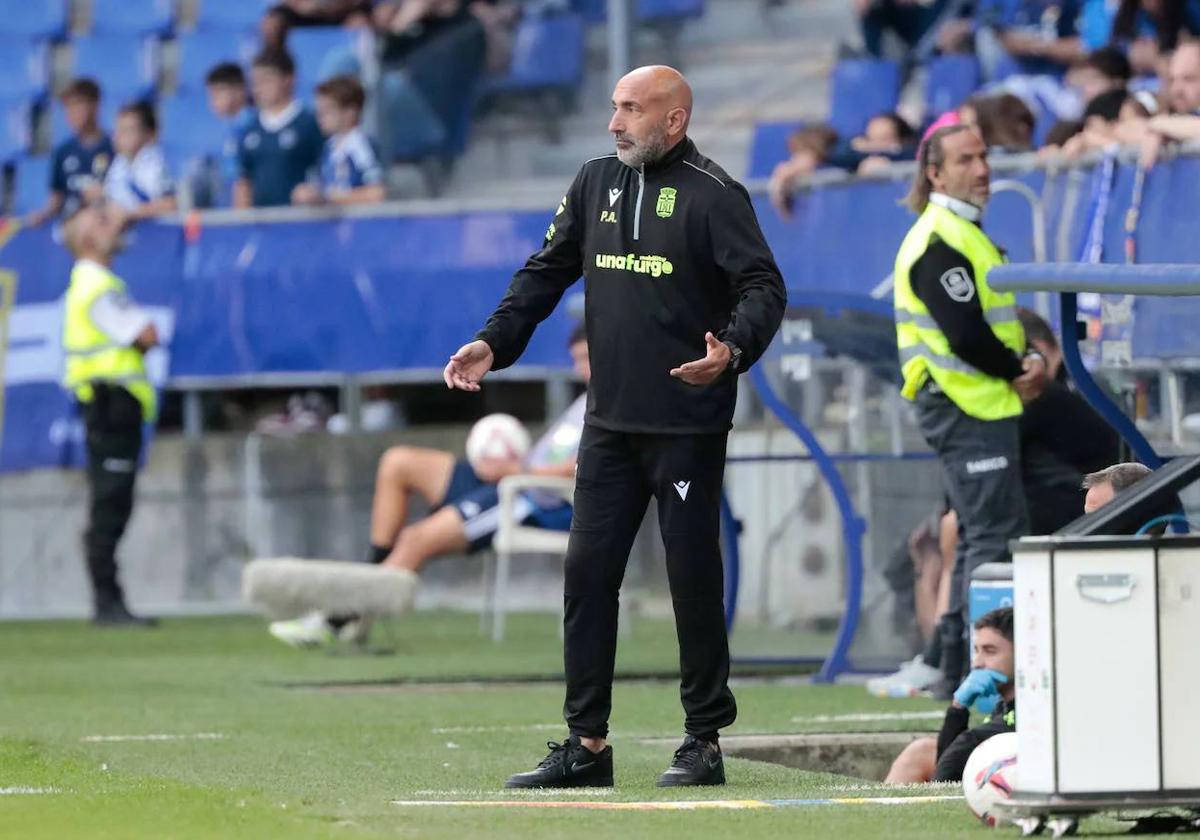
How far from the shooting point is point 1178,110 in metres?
11.8

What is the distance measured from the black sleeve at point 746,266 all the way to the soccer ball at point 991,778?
1.41m

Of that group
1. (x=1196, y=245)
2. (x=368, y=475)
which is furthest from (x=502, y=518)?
(x=1196, y=245)

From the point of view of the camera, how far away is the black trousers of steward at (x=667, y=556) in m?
6.91

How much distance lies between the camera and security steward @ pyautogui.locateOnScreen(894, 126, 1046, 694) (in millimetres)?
8867

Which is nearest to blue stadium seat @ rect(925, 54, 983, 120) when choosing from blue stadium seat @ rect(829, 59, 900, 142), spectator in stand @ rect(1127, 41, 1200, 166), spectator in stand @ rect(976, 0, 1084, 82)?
spectator in stand @ rect(976, 0, 1084, 82)

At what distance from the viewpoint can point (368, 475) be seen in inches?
637

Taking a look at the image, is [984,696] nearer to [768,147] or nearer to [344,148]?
[768,147]

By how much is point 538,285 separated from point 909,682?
11.5ft

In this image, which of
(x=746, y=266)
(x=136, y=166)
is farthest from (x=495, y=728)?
(x=136, y=166)

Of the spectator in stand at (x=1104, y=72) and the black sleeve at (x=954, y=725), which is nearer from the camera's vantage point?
the black sleeve at (x=954, y=725)

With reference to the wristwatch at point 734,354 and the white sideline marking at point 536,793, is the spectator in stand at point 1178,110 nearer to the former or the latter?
the wristwatch at point 734,354

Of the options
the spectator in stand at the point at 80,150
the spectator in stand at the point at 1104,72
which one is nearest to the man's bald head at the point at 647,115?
the spectator in stand at the point at 1104,72

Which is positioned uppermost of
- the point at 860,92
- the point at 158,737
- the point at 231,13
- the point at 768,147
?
the point at 231,13

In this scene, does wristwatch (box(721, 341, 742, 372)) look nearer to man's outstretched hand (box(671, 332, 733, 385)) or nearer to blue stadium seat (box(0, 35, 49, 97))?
man's outstretched hand (box(671, 332, 733, 385))
